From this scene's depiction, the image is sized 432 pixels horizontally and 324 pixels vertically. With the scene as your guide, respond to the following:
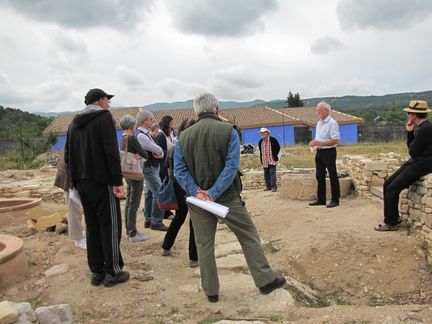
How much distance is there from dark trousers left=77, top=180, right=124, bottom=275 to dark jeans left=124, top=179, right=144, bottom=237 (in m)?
1.36

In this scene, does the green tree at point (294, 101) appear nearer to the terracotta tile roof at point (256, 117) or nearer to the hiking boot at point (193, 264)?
the terracotta tile roof at point (256, 117)

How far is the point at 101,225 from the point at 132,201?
60.4 inches

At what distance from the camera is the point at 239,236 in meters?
3.61

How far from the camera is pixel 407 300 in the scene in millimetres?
4250

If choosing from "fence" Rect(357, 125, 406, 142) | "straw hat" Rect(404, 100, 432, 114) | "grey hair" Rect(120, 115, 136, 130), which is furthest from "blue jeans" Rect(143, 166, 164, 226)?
"fence" Rect(357, 125, 406, 142)

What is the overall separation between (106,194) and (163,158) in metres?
2.12

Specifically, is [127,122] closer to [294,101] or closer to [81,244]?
[81,244]

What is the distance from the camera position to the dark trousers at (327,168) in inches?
262

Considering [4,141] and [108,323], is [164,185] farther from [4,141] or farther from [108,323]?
[4,141]

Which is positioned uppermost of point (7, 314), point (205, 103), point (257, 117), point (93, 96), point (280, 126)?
point (257, 117)

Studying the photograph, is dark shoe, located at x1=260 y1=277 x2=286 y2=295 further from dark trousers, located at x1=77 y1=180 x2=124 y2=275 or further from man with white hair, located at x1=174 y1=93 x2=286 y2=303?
dark trousers, located at x1=77 y1=180 x2=124 y2=275


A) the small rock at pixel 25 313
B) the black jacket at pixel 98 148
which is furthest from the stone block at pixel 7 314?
the black jacket at pixel 98 148

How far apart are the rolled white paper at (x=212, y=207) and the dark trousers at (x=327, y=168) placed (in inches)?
147

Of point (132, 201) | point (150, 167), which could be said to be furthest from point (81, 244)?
point (150, 167)
